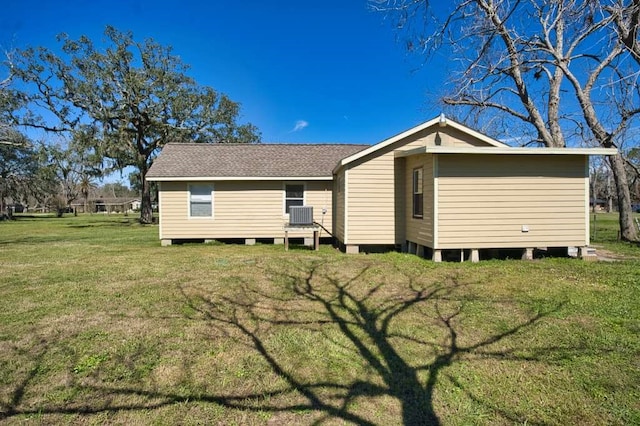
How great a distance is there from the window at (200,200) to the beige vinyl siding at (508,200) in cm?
754

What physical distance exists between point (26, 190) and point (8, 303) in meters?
43.3

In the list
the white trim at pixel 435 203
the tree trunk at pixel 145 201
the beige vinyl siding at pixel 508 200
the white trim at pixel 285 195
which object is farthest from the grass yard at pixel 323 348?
the tree trunk at pixel 145 201

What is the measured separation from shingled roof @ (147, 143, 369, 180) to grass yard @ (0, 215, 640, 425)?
570 cm

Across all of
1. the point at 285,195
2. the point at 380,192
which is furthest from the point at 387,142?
the point at 285,195

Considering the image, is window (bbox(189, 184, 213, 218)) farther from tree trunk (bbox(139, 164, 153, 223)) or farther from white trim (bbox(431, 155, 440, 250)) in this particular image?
tree trunk (bbox(139, 164, 153, 223))

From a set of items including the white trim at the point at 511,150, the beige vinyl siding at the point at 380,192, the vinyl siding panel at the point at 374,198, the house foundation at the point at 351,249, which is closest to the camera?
the white trim at the point at 511,150

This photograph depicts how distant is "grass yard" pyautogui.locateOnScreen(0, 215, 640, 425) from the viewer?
2.88m

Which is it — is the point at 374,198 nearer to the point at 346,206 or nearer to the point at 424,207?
the point at 346,206

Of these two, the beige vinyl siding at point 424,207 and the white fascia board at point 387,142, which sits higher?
the white fascia board at point 387,142

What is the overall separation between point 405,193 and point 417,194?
21.8 inches

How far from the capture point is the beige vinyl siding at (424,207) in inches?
323

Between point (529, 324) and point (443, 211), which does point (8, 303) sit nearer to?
point (529, 324)

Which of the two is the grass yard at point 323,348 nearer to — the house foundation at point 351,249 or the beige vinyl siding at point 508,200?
the beige vinyl siding at point 508,200

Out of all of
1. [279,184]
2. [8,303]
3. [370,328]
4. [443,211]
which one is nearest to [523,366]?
[370,328]
